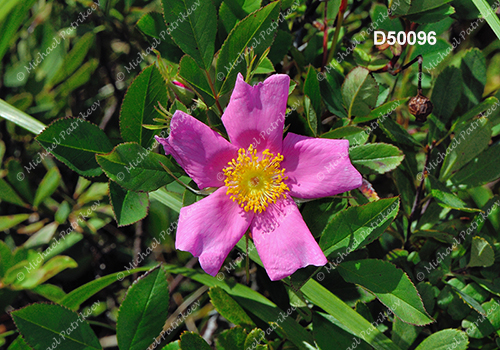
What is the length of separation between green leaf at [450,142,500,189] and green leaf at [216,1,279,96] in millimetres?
788

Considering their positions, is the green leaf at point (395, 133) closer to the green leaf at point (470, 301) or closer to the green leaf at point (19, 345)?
the green leaf at point (470, 301)

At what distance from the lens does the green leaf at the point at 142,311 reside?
1152 millimetres

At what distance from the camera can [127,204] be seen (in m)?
1.09

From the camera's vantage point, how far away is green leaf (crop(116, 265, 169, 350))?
1152 mm

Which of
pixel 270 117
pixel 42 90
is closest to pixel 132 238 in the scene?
pixel 42 90

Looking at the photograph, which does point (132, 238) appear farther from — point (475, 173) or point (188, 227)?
point (475, 173)

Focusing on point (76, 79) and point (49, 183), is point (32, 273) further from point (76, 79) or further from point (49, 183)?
point (76, 79)

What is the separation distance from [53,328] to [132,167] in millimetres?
545

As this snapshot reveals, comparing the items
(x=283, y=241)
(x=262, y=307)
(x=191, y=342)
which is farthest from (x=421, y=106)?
(x=191, y=342)

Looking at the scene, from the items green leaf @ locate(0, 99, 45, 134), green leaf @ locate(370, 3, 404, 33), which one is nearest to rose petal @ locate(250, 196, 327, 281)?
green leaf @ locate(370, 3, 404, 33)

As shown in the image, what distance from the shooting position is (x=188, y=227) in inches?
40.3

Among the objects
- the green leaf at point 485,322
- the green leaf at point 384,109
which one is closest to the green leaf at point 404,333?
the green leaf at point 485,322

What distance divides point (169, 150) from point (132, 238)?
52.6 inches

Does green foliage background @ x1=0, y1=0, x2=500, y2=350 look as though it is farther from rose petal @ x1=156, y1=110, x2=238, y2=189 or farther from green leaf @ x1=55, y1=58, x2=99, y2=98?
green leaf @ x1=55, y1=58, x2=99, y2=98
